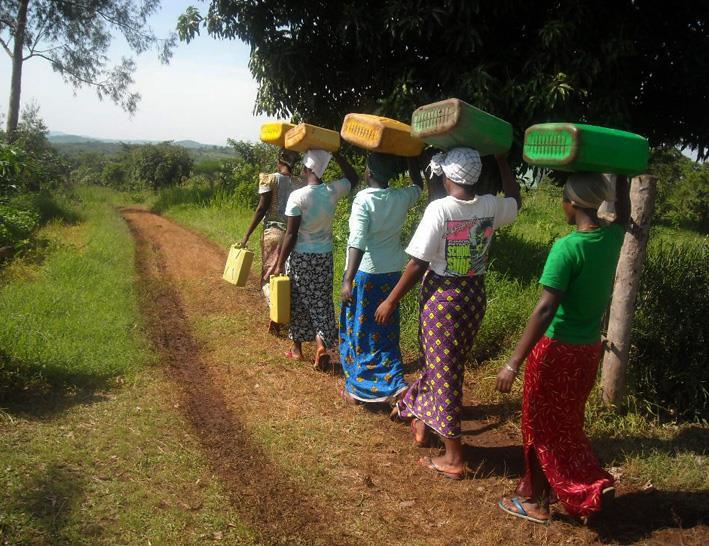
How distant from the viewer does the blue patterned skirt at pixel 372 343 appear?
401 cm

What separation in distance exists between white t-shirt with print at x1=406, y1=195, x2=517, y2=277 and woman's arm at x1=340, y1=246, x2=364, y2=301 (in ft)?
2.29

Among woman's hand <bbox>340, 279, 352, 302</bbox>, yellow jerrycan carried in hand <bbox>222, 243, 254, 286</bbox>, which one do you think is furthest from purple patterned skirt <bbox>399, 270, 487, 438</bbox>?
yellow jerrycan carried in hand <bbox>222, 243, 254, 286</bbox>

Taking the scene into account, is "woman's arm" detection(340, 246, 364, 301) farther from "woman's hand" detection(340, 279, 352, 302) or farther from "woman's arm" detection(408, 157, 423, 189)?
"woman's arm" detection(408, 157, 423, 189)

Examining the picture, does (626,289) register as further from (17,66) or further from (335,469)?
(17,66)

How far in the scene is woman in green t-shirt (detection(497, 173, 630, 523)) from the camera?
2654 millimetres

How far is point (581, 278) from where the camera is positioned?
267cm

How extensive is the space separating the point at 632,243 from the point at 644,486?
1.37 m

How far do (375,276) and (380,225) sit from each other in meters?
0.34

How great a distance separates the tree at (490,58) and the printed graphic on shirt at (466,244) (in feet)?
7.99

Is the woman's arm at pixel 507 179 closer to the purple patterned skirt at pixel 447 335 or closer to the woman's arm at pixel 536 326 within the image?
the purple patterned skirt at pixel 447 335

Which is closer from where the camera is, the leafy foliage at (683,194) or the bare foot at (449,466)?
the bare foot at (449,466)

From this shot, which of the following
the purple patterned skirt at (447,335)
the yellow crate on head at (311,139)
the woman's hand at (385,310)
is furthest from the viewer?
the yellow crate on head at (311,139)

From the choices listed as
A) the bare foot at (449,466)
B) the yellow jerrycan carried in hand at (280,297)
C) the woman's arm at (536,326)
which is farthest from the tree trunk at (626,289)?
the yellow jerrycan carried in hand at (280,297)

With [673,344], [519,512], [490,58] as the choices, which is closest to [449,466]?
[519,512]
